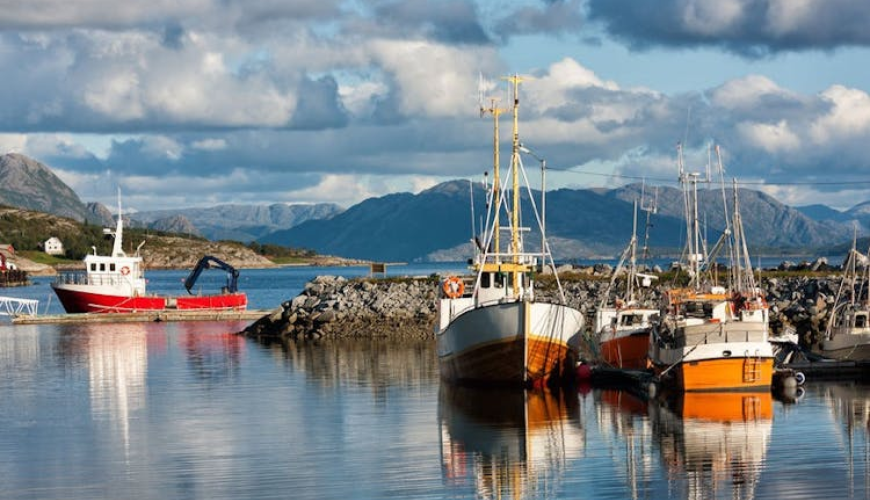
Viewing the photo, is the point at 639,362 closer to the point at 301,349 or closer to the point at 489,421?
the point at 489,421

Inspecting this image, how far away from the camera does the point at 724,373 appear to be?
135 ft

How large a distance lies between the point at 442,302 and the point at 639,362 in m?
8.12

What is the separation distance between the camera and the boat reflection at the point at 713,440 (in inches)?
1074

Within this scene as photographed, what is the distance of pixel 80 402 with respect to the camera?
150 ft

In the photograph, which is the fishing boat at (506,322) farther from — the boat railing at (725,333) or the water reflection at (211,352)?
the water reflection at (211,352)

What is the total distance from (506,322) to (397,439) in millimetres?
8974

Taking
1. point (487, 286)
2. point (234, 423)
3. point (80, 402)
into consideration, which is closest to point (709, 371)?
point (487, 286)

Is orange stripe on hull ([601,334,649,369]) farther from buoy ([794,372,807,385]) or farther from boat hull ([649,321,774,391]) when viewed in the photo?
boat hull ([649,321,774,391])

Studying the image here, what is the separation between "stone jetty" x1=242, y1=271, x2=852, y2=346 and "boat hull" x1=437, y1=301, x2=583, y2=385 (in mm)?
24767

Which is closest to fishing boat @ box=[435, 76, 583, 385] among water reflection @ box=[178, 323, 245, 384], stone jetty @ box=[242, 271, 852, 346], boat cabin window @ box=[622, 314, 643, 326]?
boat cabin window @ box=[622, 314, 643, 326]

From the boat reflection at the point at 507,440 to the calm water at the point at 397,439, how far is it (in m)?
0.07

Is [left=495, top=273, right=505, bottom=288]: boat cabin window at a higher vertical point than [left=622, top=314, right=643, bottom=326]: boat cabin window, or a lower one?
→ higher

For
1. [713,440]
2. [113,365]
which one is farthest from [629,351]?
[113,365]

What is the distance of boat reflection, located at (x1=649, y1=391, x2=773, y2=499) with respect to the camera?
89.5 ft
